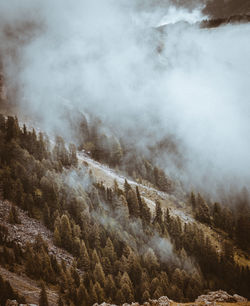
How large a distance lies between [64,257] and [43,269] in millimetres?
12934

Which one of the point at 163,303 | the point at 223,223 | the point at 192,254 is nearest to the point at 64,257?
the point at 163,303

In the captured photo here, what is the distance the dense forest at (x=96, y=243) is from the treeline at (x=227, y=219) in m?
1.55

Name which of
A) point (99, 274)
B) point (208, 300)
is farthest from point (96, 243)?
point (208, 300)

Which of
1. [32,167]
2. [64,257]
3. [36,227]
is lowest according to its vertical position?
[64,257]

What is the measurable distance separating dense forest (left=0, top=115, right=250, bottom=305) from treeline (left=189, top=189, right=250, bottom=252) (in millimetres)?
1555

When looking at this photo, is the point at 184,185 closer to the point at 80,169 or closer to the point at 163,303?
the point at 80,169

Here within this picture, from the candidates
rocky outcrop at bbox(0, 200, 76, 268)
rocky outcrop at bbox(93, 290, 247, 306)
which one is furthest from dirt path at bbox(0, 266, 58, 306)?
rocky outcrop at bbox(93, 290, 247, 306)

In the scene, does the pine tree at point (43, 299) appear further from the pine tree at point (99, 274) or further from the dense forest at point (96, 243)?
the pine tree at point (99, 274)

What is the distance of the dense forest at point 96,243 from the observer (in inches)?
2975

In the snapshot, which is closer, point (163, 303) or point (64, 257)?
point (163, 303)

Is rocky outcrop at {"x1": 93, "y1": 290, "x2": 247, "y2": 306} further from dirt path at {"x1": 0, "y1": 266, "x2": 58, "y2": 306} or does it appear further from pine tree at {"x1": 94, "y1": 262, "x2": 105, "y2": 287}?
dirt path at {"x1": 0, "y1": 266, "x2": 58, "y2": 306}

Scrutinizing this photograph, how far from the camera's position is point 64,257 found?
8531cm

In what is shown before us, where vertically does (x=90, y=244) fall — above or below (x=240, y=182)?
below

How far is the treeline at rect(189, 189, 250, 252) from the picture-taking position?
146 m
